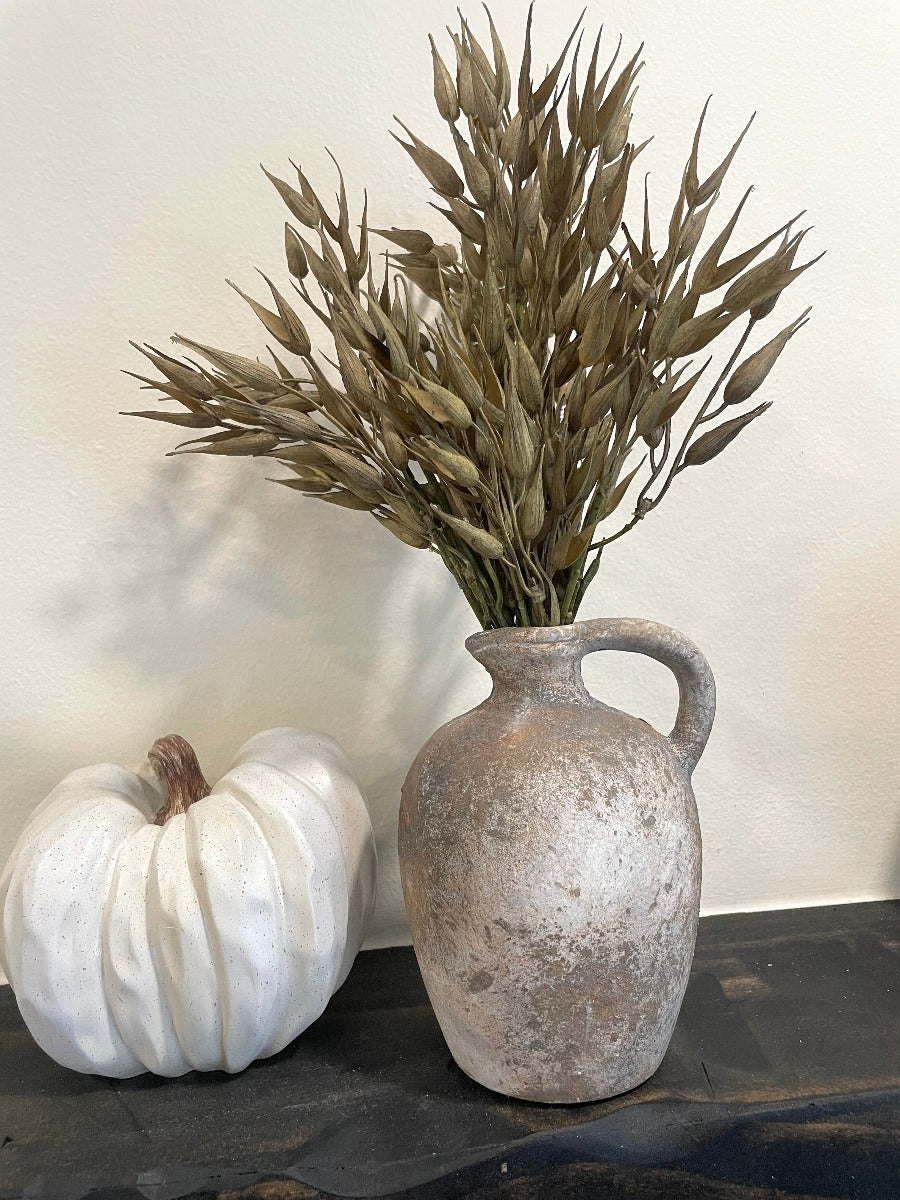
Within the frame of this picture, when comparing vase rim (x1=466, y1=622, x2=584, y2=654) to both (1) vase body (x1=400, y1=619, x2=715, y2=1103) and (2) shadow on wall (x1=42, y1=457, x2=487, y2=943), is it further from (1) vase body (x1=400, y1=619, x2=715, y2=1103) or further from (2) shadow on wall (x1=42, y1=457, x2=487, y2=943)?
(2) shadow on wall (x1=42, y1=457, x2=487, y2=943)

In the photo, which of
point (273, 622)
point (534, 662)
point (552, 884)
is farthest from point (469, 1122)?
point (273, 622)

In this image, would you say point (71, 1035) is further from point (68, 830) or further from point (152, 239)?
point (152, 239)

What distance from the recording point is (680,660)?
0.72 metres

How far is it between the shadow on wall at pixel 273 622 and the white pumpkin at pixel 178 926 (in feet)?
0.67

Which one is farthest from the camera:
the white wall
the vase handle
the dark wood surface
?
the white wall

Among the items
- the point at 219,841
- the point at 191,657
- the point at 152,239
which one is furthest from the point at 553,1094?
the point at 152,239

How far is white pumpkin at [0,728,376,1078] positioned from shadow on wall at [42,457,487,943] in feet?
0.67

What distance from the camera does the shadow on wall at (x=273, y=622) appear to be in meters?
0.92

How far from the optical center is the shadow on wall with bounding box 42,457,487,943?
92cm

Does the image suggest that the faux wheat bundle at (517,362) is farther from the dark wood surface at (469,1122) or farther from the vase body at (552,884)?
the dark wood surface at (469,1122)

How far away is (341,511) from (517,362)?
36 centimetres

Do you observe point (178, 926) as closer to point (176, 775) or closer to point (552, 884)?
point (176, 775)

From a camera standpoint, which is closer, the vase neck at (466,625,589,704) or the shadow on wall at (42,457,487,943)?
the vase neck at (466,625,589,704)

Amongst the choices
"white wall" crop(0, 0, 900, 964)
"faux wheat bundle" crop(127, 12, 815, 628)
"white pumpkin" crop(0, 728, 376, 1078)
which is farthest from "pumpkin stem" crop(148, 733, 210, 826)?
"faux wheat bundle" crop(127, 12, 815, 628)
